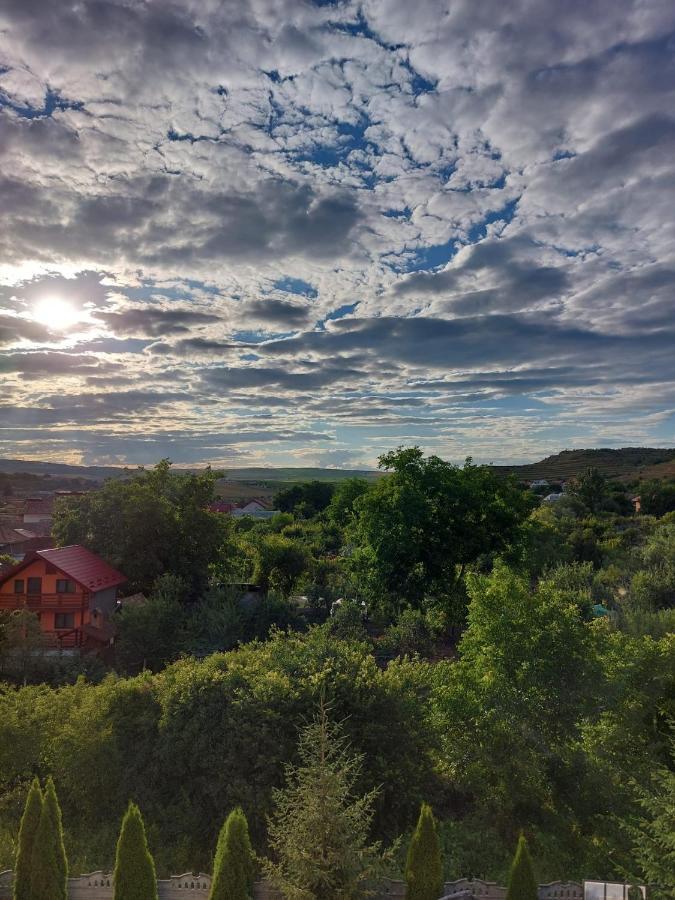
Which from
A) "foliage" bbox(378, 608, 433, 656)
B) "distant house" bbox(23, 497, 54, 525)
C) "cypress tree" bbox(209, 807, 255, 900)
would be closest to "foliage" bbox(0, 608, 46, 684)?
"foliage" bbox(378, 608, 433, 656)

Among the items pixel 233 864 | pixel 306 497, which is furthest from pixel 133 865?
pixel 306 497

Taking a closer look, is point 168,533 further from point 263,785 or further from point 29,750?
point 263,785

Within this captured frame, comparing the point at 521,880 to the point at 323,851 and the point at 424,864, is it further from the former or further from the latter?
the point at 323,851

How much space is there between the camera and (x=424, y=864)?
430 inches

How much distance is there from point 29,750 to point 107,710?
2160 millimetres

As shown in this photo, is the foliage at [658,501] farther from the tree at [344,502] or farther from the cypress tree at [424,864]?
the cypress tree at [424,864]

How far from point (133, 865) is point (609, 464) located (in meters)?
170

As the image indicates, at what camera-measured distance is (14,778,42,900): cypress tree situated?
11.1m

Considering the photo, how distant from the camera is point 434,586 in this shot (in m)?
30.3

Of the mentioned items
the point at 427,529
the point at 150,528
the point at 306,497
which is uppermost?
the point at 427,529

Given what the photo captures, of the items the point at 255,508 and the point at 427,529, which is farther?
Answer: the point at 255,508

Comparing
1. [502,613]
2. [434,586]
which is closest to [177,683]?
[502,613]

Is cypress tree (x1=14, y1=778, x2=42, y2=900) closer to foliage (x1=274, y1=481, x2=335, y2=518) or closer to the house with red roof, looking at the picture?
the house with red roof

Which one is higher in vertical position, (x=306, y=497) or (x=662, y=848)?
(x=306, y=497)
